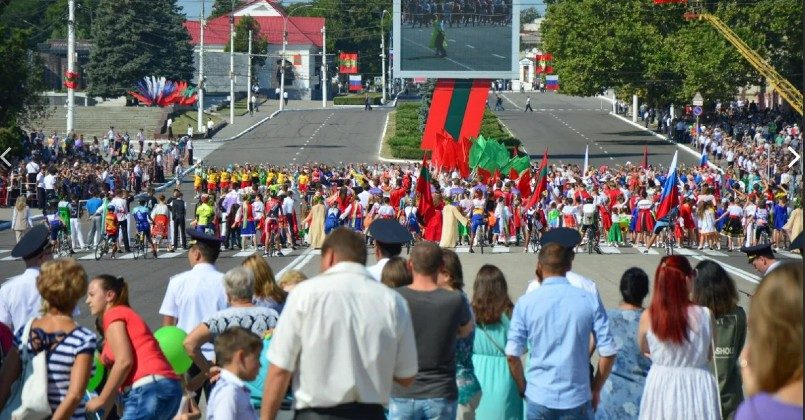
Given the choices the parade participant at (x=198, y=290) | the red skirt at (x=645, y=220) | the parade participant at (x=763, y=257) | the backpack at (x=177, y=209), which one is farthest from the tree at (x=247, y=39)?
the parade participant at (x=198, y=290)

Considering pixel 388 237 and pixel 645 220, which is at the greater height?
pixel 388 237

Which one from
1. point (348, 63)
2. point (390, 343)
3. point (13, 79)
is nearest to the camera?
point (390, 343)

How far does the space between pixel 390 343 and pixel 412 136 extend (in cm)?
6780

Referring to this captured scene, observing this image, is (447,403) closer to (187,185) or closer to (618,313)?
(618,313)

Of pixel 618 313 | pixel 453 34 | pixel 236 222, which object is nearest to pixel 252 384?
pixel 618 313

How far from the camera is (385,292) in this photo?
6004 mm

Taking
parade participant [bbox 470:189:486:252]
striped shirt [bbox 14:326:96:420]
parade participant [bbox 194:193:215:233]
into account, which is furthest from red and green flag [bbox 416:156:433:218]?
striped shirt [bbox 14:326:96:420]

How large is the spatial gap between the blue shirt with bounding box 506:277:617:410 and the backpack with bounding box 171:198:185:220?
82.1 feet

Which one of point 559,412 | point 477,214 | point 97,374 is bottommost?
point 477,214

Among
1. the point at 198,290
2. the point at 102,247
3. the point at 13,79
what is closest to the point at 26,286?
the point at 198,290

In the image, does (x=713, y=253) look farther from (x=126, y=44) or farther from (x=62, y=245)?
(x=126, y=44)

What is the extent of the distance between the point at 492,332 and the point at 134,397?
2.08 meters

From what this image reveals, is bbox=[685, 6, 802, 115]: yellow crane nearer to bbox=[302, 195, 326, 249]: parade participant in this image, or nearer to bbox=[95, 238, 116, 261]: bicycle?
bbox=[302, 195, 326, 249]: parade participant

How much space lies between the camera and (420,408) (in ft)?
24.8
